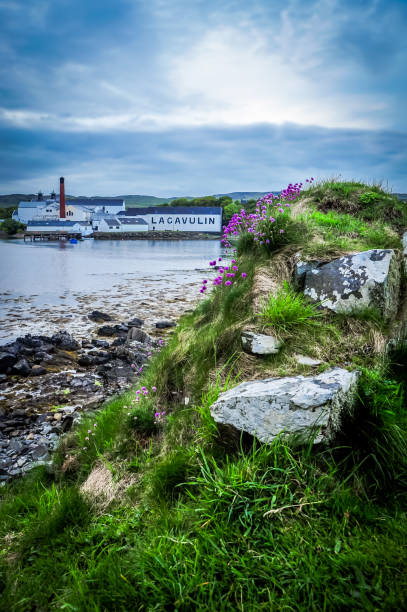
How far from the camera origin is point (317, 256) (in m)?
4.79

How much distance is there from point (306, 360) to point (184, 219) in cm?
11728

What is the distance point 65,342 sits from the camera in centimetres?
931

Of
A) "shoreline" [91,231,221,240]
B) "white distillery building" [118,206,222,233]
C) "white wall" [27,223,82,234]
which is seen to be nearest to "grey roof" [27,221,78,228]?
"white wall" [27,223,82,234]

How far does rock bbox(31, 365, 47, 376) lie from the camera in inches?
299

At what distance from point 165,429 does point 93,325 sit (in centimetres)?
874

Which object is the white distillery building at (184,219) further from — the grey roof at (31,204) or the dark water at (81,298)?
the dark water at (81,298)

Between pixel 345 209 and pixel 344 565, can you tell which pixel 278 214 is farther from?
pixel 344 565

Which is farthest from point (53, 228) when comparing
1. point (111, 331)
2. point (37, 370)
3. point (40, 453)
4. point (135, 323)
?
point (40, 453)

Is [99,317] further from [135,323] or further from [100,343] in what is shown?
[100,343]

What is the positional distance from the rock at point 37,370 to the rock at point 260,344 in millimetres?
5756

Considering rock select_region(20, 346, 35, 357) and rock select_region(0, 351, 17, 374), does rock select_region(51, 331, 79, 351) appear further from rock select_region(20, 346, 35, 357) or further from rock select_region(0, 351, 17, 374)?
rock select_region(0, 351, 17, 374)

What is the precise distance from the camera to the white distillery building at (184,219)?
11562cm

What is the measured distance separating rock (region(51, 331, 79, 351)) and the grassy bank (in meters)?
5.26

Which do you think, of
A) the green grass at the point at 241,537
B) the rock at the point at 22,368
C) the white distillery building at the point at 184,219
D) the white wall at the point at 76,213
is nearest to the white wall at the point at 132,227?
the white distillery building at the point at 184,219
